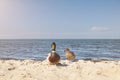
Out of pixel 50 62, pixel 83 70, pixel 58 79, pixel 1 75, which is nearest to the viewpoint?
pixel 58 79

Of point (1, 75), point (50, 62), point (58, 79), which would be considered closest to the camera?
point (58, 79)

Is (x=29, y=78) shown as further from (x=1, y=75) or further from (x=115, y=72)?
(x=115, y=72)

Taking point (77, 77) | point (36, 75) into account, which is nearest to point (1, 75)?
point (36, 75)

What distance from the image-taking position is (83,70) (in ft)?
34.1

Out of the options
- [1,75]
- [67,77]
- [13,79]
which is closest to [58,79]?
[67,77]

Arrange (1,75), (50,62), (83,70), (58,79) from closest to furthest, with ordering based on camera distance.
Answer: (58,79), (1,75), (83,70), (50,62)

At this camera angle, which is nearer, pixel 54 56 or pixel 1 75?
pixel 1 75

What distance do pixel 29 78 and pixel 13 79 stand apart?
661 millimetres

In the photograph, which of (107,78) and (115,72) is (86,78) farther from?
(115,72)

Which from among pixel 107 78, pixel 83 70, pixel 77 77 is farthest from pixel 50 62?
pixel 107 78

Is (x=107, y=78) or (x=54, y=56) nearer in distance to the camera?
(x=107, y=78)

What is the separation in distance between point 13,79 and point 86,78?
120 inches

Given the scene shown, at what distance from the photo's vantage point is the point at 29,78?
8797 millimetres

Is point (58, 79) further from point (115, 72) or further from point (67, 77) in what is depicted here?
point (115, 72)
